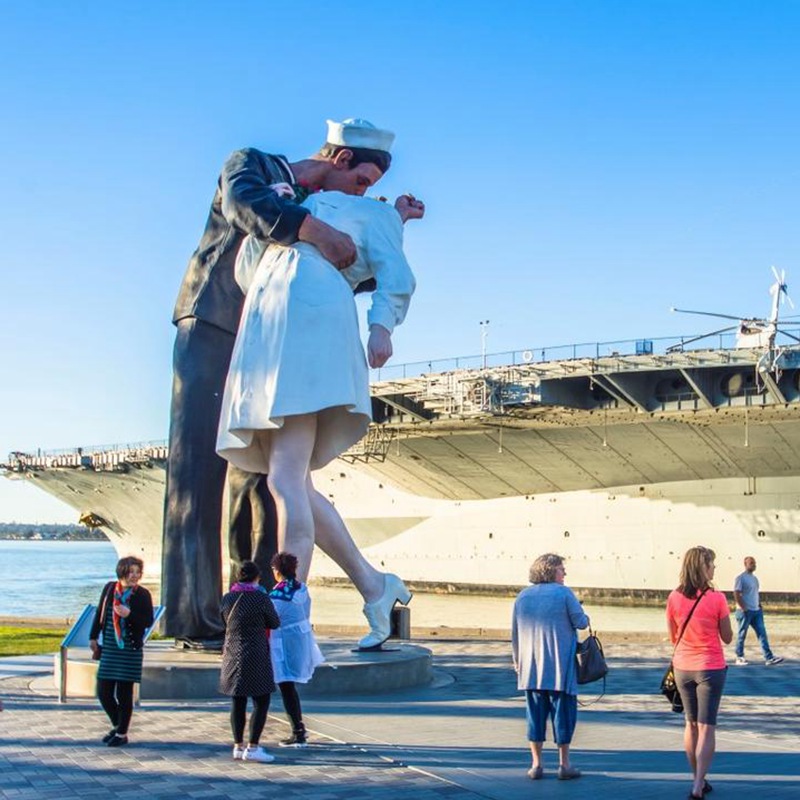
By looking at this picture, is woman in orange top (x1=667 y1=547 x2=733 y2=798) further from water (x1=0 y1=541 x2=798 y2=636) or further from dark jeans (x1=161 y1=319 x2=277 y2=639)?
water (x1=0 y1=541 x2=798 y2=636)

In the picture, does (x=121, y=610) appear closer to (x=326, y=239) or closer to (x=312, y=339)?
(x=312, y=339)

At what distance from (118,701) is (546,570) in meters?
2.54

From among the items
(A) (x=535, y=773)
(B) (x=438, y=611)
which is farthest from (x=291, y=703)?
(B) (x=438, y=611)

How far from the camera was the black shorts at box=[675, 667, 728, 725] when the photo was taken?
204 inches

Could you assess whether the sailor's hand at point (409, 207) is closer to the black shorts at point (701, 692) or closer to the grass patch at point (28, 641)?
the black shorts at point (701, 692)

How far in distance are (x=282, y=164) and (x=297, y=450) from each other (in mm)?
2193

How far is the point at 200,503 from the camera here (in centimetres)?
901

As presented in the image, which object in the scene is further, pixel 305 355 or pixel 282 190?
pixel 282 190

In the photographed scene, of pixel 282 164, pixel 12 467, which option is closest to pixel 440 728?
pixel 282 164

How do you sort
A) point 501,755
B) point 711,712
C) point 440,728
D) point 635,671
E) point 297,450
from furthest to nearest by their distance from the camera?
point 635,671 → point 297,450 → point 440,728 → point 501,755 → point 711,712

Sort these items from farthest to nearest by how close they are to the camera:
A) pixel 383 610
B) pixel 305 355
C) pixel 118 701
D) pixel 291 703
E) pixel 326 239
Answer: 1. pixel 383 610
2. pixel 326 239
3. pixel 305 355
4. pixel 118 701
5. pixel 291 703

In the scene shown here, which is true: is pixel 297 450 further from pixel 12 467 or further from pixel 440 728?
pixel 12 467

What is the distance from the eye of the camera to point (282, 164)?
8461mm

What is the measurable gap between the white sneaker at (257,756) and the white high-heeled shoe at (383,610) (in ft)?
11.2
